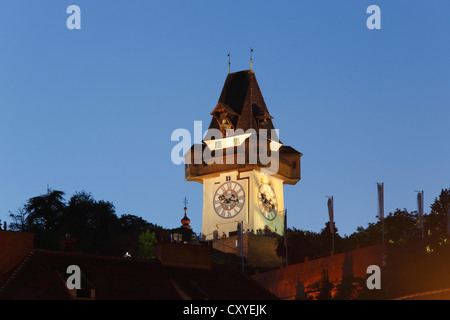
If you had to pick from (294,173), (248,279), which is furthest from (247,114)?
(248,279)

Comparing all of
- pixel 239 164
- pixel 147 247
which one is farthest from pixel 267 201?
pixel 147 247

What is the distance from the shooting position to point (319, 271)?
7200 cm

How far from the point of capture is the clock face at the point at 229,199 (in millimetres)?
99875

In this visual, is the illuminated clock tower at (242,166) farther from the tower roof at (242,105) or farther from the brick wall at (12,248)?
the brick wall at (12,248)

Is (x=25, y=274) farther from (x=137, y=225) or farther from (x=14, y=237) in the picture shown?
(x=137, y=225)

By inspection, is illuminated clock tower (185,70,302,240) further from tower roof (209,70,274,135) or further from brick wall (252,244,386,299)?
brick wall (252,244,386,299)

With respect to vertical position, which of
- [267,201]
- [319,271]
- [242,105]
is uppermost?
[242,105]

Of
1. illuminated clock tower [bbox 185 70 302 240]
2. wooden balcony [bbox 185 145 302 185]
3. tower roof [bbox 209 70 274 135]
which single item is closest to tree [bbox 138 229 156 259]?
illuminated clock tower [bbox 185 70 302 240]

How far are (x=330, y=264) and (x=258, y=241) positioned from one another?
76.3 ft

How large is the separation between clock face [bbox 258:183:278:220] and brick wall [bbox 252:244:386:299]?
23680 millimetres

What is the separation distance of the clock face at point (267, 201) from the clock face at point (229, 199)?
1815 millimetres

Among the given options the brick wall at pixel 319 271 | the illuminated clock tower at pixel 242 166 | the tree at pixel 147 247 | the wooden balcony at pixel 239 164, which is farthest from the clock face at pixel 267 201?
the brick wall at pixel 319 271

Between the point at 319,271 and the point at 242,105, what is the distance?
34050mm

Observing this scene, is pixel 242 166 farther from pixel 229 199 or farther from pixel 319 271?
pixel 319 271
